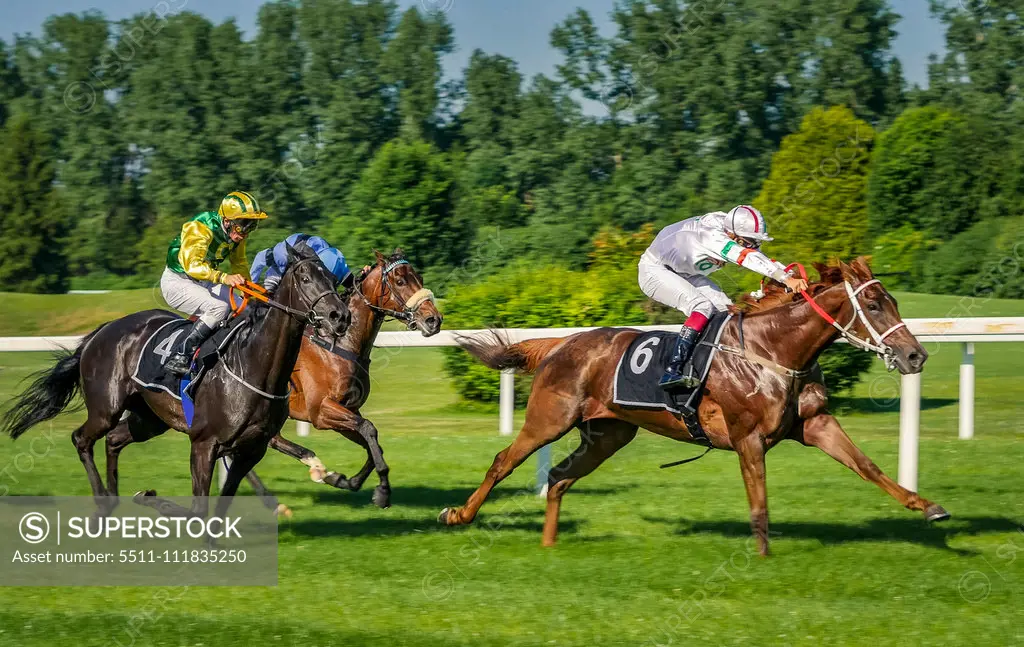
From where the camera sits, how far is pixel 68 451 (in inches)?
418

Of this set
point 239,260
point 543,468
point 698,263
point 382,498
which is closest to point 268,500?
point 382,498

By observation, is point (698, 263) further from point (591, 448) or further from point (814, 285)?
point (591, 448)

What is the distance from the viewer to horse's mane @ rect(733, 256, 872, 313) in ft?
20.4

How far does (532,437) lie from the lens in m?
6.76

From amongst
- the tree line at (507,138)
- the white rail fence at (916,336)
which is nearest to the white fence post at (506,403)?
the white rail fence at (916,336)

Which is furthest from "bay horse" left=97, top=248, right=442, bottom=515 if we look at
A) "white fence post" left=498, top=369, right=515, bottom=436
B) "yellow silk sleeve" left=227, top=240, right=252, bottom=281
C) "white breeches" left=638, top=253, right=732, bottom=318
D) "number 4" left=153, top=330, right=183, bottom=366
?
"white fence post" left=498, top=369, right=515, bottom=436

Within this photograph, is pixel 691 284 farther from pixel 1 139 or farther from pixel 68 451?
pixel 1 139

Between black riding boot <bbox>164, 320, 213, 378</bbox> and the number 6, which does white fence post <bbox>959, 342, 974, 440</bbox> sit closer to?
the number 6

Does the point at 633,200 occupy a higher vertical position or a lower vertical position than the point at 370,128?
lower

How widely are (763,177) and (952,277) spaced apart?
8.20 metres

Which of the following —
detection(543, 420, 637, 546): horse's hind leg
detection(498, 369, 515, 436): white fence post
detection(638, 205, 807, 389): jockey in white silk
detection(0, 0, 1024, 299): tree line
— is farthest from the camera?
detection(0, 0, 1024, 299): tree line

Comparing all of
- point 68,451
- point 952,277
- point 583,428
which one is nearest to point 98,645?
point 583,428

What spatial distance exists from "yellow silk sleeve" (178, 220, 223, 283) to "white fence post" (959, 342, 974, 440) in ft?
19.4

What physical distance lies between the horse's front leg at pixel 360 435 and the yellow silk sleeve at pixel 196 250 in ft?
4.52
